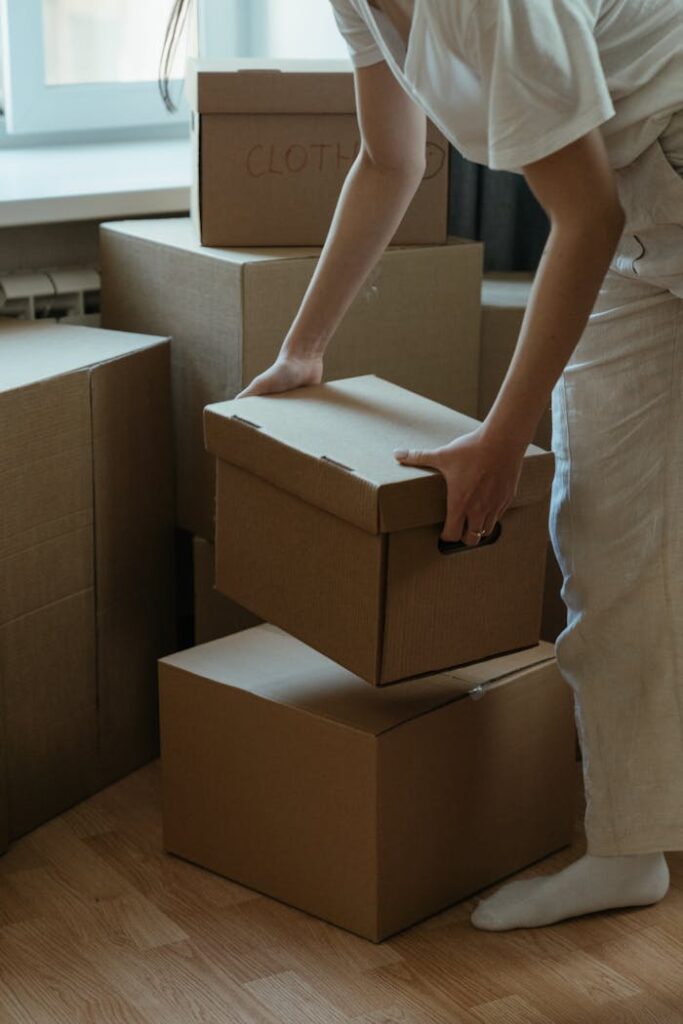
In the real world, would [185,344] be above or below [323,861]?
above

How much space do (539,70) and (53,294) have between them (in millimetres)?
1160

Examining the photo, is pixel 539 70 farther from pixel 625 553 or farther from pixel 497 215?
pixel 497 215

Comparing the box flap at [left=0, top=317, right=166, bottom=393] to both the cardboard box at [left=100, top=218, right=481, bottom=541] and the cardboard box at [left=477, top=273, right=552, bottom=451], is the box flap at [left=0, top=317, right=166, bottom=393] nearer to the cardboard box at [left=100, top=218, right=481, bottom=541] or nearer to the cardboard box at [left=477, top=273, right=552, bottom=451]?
the cardboard box at [left=100, top=218, right=481, bottom=541]

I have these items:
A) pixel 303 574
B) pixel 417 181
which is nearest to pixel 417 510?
pixel 303 574

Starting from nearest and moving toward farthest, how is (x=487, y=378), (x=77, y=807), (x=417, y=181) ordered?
(x=417, y=181) < (x=77, y=807) < (x=487, y=378)

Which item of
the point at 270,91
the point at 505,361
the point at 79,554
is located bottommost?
the point at 79,554

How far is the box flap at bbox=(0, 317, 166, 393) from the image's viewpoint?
1789 millimetres

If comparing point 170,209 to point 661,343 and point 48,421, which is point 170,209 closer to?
point 48,421

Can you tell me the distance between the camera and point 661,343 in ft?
4.85

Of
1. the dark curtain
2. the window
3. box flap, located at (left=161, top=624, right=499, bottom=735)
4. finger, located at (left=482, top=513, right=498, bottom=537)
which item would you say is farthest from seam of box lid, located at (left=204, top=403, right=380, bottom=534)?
the window

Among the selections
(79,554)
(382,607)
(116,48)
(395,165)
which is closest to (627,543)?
(382,607)

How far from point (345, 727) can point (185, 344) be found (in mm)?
659

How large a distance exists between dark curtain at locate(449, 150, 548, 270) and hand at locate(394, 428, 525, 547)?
93cm

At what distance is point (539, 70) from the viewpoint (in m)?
1.20
